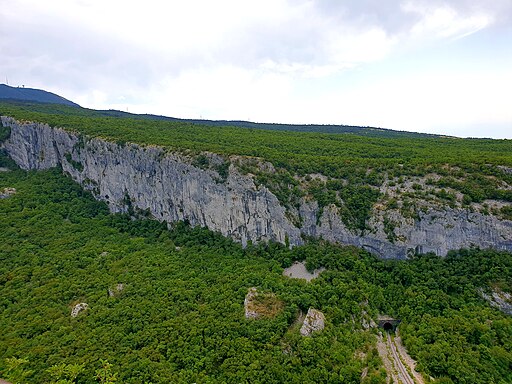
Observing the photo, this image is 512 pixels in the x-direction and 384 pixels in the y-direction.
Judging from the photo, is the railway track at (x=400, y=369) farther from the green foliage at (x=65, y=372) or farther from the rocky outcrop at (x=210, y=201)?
the green foliage at (x=65, y=372)

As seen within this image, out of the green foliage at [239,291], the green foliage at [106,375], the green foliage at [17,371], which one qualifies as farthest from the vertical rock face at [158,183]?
the green foliage at [17,371]

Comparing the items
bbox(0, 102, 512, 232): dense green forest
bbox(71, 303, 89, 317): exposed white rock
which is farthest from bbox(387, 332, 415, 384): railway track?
bbox(71, 303, 89, 317): exposed white rock

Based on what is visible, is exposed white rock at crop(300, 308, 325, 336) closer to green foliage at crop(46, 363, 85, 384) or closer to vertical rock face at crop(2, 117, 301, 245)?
vertical rock face at crop(2, 117, 301, 245)

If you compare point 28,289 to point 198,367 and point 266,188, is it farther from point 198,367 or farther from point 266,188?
point 266,188

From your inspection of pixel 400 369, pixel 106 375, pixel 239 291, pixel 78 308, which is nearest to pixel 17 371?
pixel 106 375

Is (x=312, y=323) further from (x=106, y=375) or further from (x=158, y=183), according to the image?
(x=158, y=183)
